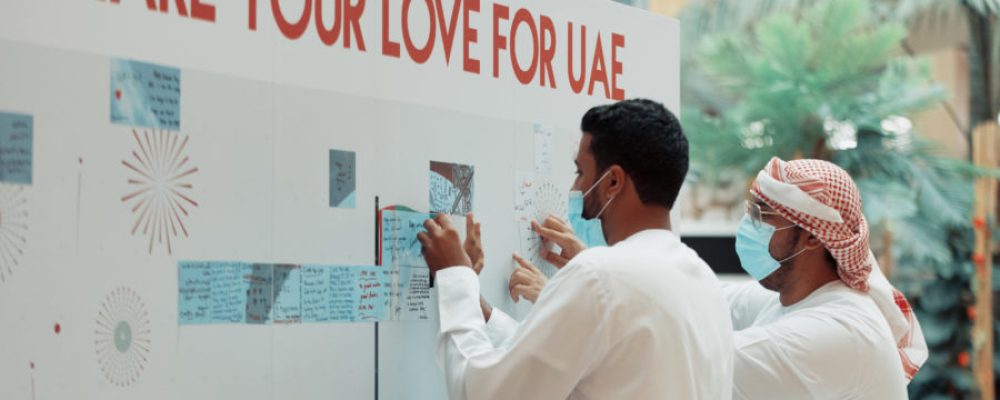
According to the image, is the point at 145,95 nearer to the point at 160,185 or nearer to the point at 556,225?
the point at 160,185

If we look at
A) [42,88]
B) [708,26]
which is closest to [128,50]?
[42,88]

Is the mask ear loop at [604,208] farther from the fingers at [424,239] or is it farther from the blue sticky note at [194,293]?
the blue sticky note at [194,293]

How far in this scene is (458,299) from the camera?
289 cm

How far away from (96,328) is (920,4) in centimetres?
1015

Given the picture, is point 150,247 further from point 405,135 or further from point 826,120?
point 826,120

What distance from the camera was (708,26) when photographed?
11961 mm

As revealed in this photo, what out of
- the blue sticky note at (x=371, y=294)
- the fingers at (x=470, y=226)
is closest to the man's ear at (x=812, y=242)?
the fingers at (x=470, y=226)

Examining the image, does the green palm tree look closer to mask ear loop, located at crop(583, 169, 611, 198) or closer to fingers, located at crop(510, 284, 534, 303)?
fingers, located at crop(510, 284, 534, 303)

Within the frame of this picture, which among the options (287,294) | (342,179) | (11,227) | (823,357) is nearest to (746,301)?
(823,357)

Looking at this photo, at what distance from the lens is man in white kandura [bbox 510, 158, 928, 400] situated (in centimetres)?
309

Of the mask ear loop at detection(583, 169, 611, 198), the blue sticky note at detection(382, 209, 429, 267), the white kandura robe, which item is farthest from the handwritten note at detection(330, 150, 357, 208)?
the white kandura robe

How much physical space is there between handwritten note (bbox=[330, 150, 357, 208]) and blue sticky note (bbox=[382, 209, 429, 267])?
0.39ft

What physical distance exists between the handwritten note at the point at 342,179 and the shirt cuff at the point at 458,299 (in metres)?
0.29

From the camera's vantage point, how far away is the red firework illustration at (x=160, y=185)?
8.19ft
